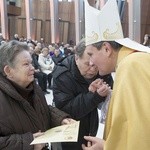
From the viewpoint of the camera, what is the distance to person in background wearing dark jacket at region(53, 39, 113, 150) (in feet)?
8.00

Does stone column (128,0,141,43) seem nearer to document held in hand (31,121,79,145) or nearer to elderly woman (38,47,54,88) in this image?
elderly woman (38,47,54,88)

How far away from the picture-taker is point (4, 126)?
2057 mm

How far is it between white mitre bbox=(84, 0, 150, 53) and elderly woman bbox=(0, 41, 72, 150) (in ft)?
1.48

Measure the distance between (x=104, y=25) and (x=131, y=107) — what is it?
2.52 feet

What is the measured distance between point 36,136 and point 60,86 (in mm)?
571

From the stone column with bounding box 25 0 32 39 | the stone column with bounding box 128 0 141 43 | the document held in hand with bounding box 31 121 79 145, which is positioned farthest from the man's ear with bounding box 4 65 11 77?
the stone column with bounding box 25 0 32 39

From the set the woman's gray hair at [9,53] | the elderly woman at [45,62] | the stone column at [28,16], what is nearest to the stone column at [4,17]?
the stone column at [28,16]

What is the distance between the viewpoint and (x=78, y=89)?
2582 millimetres

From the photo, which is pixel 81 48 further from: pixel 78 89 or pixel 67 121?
pixel 67 121

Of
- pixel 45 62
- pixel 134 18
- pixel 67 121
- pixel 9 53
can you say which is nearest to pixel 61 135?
pixel 67 121

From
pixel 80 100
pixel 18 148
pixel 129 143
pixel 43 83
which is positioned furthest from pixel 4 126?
pixel 43 83

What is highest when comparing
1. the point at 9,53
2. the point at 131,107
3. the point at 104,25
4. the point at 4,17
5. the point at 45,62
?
the point at 4,17

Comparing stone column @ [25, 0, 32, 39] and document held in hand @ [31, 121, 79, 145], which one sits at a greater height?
stone column @ [25, 0, 32, 39]

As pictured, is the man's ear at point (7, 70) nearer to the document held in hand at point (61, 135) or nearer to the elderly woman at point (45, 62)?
the document held in hand at point (61, 135)
